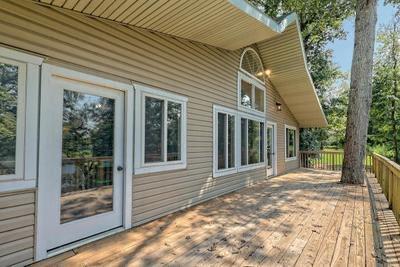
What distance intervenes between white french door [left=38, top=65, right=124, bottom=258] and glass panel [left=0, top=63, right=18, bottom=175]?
0.83 ft

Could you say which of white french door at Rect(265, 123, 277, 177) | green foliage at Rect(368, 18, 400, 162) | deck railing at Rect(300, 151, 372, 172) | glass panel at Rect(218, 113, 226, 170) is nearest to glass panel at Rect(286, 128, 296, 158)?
deck railing at Rect(300, 151, 372, 172)

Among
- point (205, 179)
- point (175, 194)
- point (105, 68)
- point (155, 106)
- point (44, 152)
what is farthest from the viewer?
point (205, 179)

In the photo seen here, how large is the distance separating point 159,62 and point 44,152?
2.40 m

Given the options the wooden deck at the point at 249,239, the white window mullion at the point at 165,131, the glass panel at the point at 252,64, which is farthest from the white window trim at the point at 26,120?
the glass panel at the point at 252,64

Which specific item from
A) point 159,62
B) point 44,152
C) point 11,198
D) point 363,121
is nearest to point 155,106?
point 159,62

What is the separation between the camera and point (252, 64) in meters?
8.45

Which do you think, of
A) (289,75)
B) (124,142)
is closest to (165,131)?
(124,142)

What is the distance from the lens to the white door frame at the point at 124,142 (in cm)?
287

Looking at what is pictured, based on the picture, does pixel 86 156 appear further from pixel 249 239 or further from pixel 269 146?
pixel 269 146

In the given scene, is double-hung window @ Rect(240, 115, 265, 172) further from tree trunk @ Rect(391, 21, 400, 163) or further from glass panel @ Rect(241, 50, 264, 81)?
tree trunk @ Rect(391, 21, 400, 163)

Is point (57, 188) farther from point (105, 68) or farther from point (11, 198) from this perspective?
point (105, 68)

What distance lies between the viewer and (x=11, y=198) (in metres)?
2.65

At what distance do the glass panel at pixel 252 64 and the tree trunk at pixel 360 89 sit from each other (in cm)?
272

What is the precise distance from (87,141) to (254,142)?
5793mm
